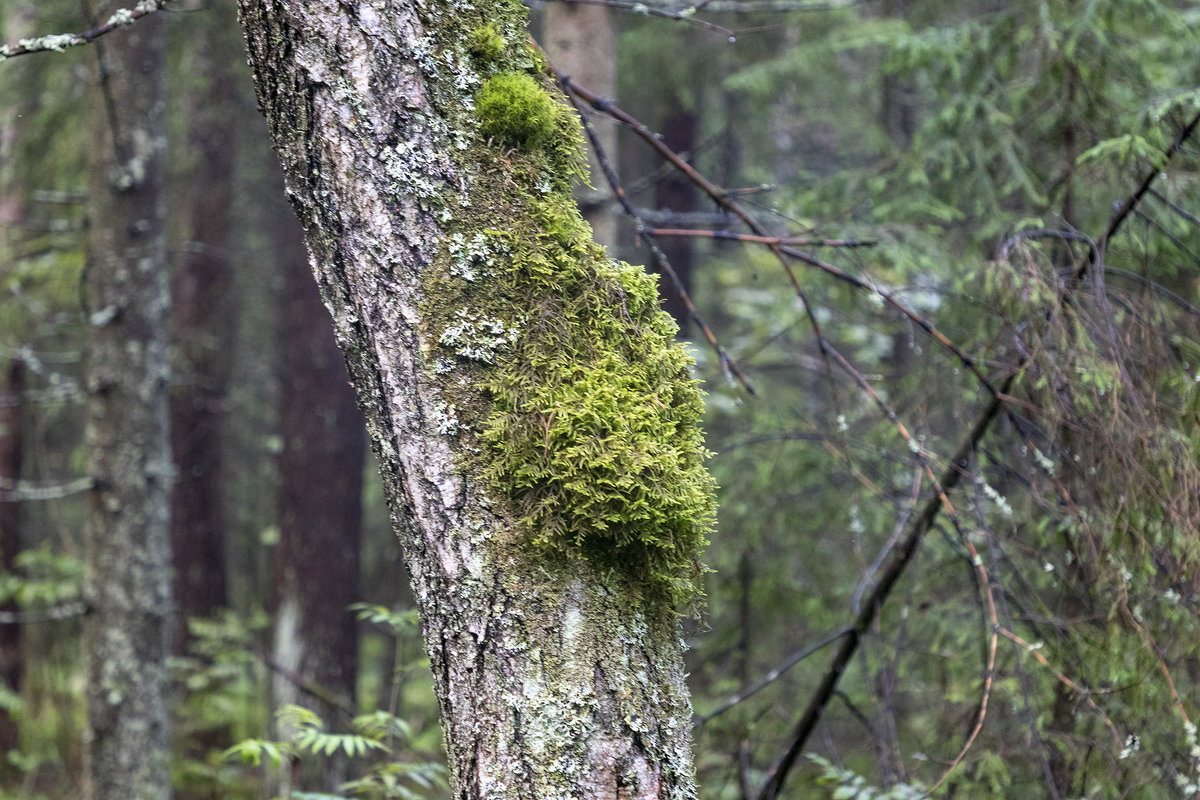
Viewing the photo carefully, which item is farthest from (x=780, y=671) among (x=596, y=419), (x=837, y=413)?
(x=596, y=419)

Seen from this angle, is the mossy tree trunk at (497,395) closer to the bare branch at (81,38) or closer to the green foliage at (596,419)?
the green foliage at (596,419)

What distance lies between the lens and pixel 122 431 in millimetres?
4906

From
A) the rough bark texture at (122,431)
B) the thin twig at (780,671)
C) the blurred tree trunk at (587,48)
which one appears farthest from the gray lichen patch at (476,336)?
the rough bark texture at (122,431)

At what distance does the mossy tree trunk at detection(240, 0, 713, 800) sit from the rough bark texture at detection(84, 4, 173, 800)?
381 centimetres

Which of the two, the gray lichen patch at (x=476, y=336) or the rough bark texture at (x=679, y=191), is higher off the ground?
the rough bark texture at (x=679, y=191)

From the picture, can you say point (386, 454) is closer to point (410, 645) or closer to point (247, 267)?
point (410, 645)

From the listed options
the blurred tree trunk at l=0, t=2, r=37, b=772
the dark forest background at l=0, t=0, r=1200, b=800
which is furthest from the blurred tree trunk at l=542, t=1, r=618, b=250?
the blurred tree trunk at l=0, t=2, r=37, b=772

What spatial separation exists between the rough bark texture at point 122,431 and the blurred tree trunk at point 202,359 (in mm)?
4360

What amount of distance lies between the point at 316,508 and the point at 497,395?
21.7ft

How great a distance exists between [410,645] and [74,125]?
17.4 ft

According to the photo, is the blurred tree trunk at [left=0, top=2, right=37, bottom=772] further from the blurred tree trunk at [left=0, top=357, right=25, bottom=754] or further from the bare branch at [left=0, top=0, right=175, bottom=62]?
the bare branch at [left=0, top=0, right=175, bottom=62]

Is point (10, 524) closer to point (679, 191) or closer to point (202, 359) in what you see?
point (202, 359)

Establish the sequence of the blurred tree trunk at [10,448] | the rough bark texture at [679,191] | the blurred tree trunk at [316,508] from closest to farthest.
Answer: the blurred tree trunk at [316,508]
the blurred tree trunk at [10,448]
the rough bark texture at [679,191]

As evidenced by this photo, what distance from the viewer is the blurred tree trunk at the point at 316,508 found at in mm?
7500
